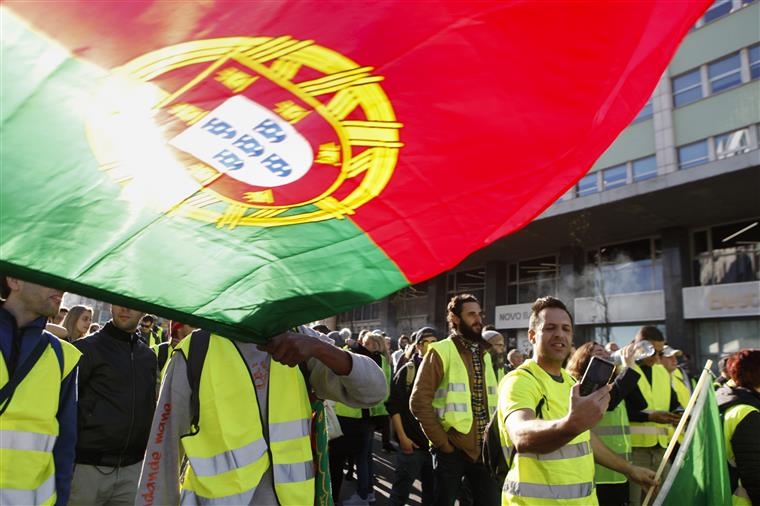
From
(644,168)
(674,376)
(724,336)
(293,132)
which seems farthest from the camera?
(644,168)

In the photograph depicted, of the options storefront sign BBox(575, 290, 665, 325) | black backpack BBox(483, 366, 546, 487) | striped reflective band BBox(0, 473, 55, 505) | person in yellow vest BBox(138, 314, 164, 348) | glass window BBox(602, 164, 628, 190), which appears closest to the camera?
striped reflective band BBox(0, 473, 55, 505)

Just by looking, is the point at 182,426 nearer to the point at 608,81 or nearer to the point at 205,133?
the point at 205,133

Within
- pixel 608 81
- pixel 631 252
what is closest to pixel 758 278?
pixel 631 252

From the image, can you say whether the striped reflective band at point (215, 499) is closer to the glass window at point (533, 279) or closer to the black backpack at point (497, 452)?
the black backpack at point (497, 452)

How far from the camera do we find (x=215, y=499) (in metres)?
2.01

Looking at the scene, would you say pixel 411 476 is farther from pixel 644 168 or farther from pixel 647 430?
pixel 644 168

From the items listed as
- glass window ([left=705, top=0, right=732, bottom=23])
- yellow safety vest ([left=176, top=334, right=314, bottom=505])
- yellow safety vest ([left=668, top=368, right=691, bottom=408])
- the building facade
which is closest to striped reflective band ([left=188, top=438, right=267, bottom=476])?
yellow safety vest ([left=176, top=334, right=314, bottom=505])

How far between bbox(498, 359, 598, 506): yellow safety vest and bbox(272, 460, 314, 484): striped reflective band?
3.67ft

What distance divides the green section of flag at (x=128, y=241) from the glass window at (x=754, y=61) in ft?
82.6

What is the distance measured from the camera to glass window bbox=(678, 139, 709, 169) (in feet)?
74.0

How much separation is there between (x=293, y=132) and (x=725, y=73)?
26.0 meters

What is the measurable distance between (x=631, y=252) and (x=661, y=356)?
20372 millimetres

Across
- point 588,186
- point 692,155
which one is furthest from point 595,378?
point 588,186

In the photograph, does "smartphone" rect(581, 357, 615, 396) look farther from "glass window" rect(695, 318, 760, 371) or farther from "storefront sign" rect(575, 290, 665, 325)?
"storefront sign" rect(575, 290, 665, 325)
